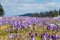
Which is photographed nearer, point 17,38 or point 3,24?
point 17,38

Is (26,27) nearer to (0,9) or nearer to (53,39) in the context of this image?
(53,39)

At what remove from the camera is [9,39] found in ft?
16.0

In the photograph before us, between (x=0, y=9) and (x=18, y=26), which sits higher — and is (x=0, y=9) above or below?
below

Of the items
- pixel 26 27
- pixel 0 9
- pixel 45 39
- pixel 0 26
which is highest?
pixel 45 39

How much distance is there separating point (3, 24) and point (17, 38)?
647 centimetres

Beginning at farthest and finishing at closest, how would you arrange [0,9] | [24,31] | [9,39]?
[0,9], [24,31], [9,39]

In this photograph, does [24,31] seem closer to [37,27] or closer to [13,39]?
[37,27]

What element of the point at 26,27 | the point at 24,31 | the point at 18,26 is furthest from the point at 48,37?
the point at 24,31

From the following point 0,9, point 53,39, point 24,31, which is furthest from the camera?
point 0,9

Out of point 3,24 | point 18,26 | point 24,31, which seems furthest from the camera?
point 3,24

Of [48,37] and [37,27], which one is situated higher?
[48,37]

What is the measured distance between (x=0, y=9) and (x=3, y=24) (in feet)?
151

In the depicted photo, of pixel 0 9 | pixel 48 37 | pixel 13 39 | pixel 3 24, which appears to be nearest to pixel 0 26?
pixel 3 24

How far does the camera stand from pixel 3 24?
11281mm
